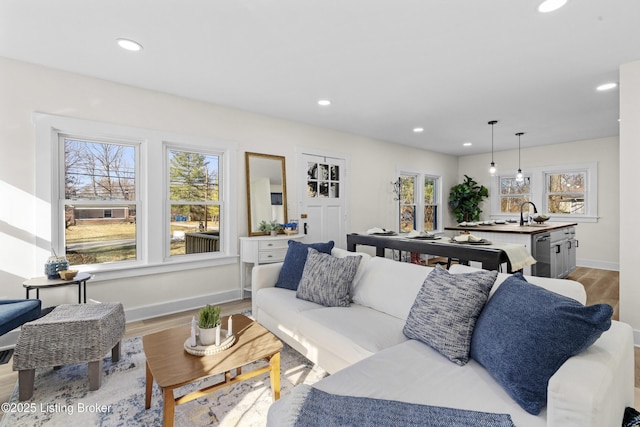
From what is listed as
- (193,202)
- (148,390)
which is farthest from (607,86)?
(148,390)

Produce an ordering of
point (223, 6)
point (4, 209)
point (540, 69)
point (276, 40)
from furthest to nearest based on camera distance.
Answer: point (540, 69) < point (4, 209) < point (276, 40) < point (223, 6)

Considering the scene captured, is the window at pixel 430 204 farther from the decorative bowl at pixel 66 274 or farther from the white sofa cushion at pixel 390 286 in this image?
the decorative bowl at pixel 66 274

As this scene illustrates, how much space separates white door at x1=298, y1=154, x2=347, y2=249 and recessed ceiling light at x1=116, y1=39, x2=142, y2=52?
8.46 ft

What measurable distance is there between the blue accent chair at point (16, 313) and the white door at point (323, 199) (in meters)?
3.10

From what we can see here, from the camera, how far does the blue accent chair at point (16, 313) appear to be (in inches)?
82.3

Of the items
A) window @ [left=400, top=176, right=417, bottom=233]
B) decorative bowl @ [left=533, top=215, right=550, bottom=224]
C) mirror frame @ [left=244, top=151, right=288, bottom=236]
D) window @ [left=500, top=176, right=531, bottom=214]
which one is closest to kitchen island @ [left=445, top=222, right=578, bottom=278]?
decorative bowl @ [left=533, top=215, right=550, bottom=224]

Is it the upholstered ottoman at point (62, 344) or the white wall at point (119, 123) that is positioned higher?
the white wall at point (119, 123)

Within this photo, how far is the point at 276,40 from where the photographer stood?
7.91 ft

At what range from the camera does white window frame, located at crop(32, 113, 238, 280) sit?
282 cm

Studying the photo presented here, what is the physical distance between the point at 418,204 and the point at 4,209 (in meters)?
6.40

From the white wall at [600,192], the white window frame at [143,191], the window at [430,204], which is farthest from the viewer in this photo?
the window at [430,204]

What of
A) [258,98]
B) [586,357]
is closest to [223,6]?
[258,98]

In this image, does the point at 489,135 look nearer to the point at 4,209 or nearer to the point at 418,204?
the point at 418,204

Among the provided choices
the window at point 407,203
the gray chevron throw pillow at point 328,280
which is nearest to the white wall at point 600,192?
the window at point 407,203
